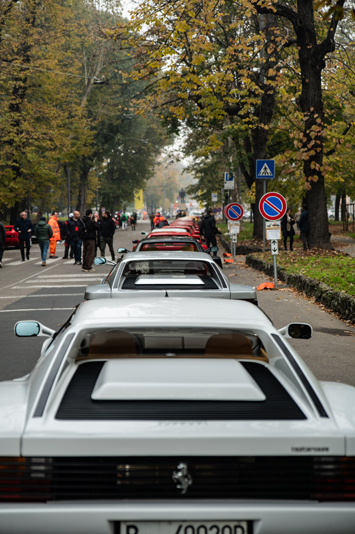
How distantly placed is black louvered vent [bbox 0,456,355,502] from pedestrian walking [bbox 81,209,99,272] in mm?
18730

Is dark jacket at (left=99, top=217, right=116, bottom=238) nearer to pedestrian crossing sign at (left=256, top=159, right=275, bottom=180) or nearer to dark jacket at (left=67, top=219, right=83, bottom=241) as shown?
→ dark jacket at (left=67, top=219, right=83, bottom=241)

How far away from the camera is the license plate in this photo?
99.1 inches

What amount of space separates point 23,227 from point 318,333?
17393mm

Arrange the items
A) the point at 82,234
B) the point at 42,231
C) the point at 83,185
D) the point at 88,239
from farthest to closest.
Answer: the point at 83,185 < the point at 42,231 < the point at 82,234 < the point at 88,239

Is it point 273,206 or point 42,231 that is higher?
point 273,206

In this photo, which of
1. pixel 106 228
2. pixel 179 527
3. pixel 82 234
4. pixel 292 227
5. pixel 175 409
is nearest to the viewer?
pixel 179 527

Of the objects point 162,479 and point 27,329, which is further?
point 27,329

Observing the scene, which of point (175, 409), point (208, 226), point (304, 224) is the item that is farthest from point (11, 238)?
point (175, 409)

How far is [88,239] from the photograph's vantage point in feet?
69.7

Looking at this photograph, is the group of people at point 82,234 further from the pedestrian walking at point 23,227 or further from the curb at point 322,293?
the curb at point 322,293

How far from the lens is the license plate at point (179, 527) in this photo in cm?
252

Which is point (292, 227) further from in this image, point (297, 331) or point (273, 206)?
point (297, 331)

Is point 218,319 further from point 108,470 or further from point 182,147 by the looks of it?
point 182,147

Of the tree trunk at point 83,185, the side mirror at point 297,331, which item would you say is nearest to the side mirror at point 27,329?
the side mirror at point 297,331
